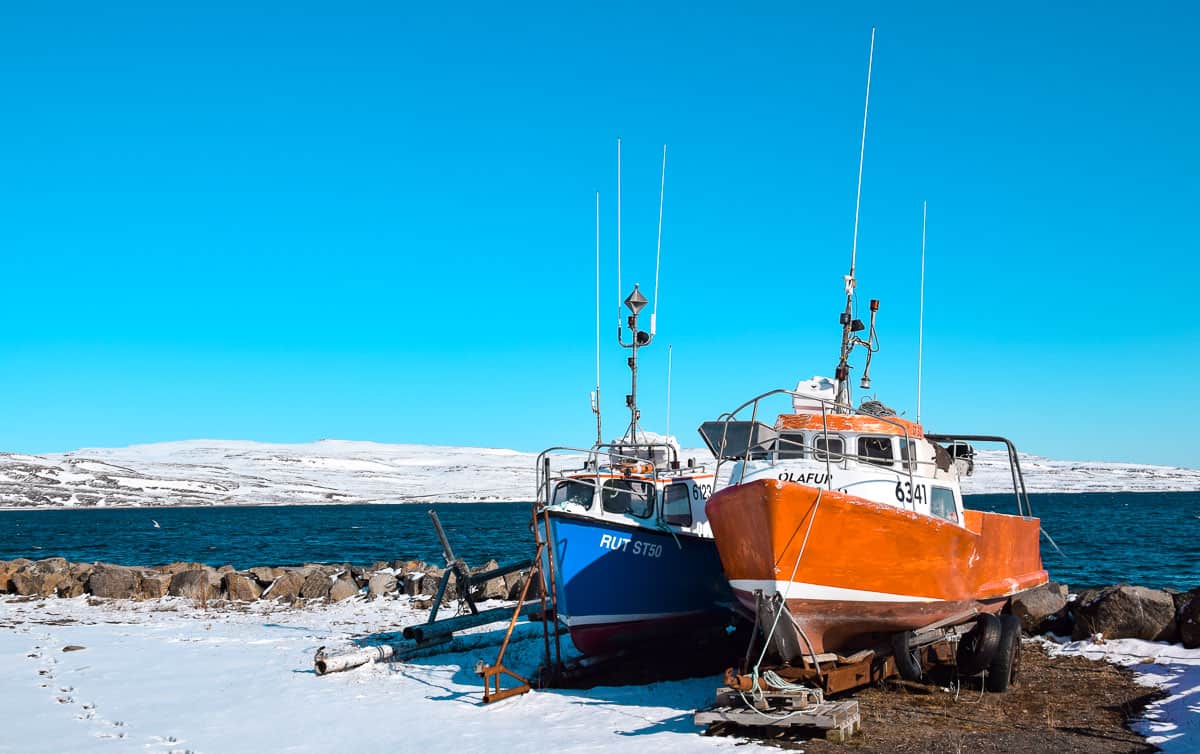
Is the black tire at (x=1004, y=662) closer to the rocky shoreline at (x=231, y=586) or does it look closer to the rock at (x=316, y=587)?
the rocky shoreline at (x=231, y=586)

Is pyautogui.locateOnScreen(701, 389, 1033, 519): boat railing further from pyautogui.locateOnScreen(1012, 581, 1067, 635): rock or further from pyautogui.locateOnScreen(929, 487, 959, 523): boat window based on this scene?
pyautogui.locateOnScreen(1012, 581, 1067, 635): rock

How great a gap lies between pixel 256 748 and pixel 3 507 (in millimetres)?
133904

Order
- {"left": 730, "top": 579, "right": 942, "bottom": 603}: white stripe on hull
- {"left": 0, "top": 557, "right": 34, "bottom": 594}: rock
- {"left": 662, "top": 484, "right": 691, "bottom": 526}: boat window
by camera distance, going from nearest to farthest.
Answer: {"left": 730, "top": 579, "right": 942, "bottom": 603}: white stripe on hull
{"left": 662, "top": 484, "right": 691, "bottom": 526}: boat window
{"left": 0, "top": 557, "right": 34, "bottom": 594}: rock

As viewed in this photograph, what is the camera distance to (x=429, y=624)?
59.7 ft

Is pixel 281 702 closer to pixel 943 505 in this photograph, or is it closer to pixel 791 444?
pixel 791 444

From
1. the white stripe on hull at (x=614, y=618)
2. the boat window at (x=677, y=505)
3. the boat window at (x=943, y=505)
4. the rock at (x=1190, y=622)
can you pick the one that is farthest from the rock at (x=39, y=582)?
the rock at (x=1190, y=622)

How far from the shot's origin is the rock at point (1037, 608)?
18984 mm

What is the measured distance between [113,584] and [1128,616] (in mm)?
23596

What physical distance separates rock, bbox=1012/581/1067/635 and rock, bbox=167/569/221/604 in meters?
19.3

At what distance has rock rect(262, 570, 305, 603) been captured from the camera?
2661 centimetres

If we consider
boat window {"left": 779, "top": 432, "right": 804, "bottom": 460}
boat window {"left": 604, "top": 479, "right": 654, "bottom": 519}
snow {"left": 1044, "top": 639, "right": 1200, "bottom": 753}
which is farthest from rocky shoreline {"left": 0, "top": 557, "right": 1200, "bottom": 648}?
boat window {"left": 779, "top": 432, "right": 804, "bottom": 460}

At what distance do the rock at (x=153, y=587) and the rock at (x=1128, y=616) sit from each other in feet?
71.5

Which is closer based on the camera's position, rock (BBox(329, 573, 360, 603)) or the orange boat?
the orange boat

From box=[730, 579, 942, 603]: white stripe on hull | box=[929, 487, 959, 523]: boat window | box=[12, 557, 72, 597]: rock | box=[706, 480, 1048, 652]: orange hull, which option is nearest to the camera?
box=[706, 480, 1048, 652]: orange hull
